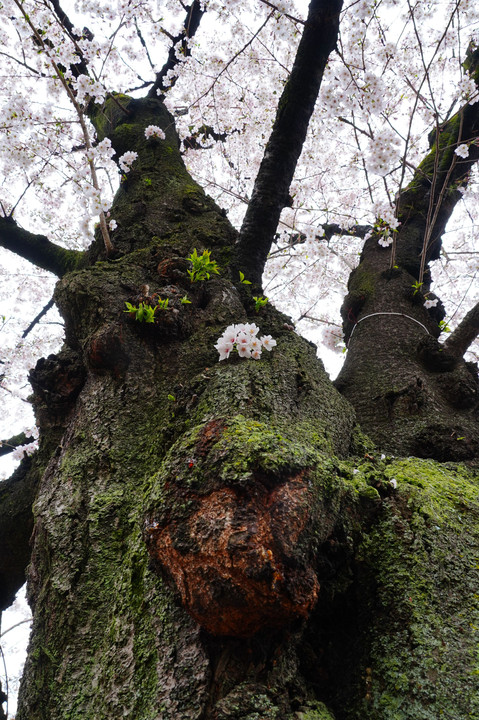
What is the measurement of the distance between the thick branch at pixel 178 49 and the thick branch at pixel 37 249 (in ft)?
9.20

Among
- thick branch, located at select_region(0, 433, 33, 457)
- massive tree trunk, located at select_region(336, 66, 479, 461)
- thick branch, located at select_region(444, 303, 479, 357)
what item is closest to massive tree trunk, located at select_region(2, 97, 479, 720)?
massive tree trunk, located at select_region(336, 66, 479, 461)

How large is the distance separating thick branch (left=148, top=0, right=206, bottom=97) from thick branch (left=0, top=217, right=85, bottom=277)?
9.20ft

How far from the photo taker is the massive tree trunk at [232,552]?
1.09 meters

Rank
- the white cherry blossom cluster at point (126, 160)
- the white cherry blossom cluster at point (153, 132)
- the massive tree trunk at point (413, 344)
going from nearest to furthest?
the massive tree trunk at point (413, 344) → the white cherry blossom cluster at point (126, 160) → the white cherry blossom cluster at point (153, 132)

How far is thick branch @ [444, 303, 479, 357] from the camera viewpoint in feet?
8.50

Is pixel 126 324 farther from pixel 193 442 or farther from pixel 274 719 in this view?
pixel 274 719

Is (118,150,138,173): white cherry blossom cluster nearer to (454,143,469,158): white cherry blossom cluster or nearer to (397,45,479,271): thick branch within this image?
(397,45,479,271): thick branch

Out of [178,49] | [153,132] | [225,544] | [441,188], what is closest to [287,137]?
[153,132]

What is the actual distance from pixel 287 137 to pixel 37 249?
2.48 metres

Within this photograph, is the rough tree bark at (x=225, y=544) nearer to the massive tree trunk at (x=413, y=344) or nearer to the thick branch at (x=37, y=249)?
the massive tree trunk at (x=413, y=344)

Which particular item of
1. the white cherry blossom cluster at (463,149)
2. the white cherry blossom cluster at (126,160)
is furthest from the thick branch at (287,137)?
the white cherry blossom cluster at (463,149)

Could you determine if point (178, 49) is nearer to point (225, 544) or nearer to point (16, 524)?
point (16, 524)

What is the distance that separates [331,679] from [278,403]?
897 mm

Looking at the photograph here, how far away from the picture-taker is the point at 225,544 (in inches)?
43.2
